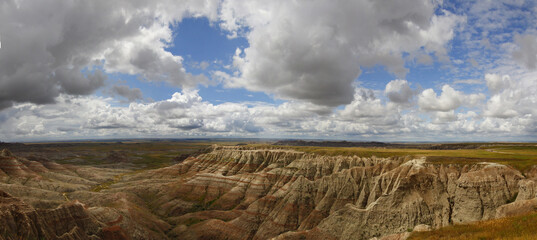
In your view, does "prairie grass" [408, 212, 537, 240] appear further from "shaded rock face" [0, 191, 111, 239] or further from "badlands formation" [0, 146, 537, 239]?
"shaded rock face" [0, 191, 111, 239]

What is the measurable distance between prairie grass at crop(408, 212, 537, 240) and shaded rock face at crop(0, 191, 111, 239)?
4474 centimetres

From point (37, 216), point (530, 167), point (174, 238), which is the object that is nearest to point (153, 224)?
point (174, 238)

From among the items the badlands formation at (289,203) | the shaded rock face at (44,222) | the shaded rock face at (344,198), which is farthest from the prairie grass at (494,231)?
the shaded rock face at (44,222)

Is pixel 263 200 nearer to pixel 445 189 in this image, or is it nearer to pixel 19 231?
pixel 445 189

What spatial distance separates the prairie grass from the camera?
14.3m

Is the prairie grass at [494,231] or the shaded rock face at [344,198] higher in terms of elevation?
the prairie grass at [494,231]

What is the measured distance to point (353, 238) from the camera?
4066cm

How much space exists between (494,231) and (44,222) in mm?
51942

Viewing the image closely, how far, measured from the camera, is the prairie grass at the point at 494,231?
46.9 ft

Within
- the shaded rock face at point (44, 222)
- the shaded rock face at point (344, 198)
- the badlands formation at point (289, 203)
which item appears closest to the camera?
A: the shaded rock face at point (44, 222)

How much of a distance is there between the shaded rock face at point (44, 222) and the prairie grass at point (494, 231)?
1762 inches

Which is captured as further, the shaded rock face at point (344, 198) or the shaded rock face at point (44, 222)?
the shaded rock face at point (344, 198)

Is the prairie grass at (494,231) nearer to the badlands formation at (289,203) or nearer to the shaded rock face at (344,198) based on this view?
the badlands formation at (289,203)

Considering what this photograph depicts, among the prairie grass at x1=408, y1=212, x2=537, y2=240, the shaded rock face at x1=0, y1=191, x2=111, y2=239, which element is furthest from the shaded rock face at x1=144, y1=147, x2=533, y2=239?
the prairie grass at x1=408, y1=212, x2=537, y2=240
